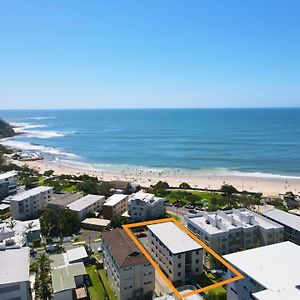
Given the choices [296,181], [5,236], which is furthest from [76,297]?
[296,181]

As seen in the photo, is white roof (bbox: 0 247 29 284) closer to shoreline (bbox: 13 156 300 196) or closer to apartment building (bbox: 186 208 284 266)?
apartment building (bbox: 186 208 284 266)

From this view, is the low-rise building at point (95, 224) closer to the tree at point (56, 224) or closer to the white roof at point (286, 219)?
the tree at point (56, 224)

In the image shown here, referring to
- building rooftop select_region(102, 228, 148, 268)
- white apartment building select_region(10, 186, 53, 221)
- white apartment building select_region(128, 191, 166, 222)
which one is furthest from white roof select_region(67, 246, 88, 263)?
white apartment building select_region(10, 186, 53, 221)

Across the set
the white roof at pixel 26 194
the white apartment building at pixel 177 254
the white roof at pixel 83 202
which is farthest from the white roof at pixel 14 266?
the white roof at pixel 26 194

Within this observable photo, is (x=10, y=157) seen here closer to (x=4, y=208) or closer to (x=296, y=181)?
(x=4, y=208)

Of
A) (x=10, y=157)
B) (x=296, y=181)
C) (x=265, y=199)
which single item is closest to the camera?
(x=265, y=199)

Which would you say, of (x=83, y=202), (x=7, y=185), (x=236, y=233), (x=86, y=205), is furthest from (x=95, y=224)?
(x=7, y=185)

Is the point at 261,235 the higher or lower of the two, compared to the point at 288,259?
lower
